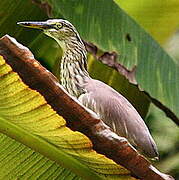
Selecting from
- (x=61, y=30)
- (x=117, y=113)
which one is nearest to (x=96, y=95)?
(x=117, y=113)

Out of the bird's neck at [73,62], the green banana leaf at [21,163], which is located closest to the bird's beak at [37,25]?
the bird's neck at [73,62]

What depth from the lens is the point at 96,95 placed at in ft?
9.30

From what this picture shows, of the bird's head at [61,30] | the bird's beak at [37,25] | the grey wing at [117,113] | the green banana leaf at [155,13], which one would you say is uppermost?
the bird's beak at [37,25]

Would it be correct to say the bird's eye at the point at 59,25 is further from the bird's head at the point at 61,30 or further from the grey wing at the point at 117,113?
the grey wing at the point at 117,113

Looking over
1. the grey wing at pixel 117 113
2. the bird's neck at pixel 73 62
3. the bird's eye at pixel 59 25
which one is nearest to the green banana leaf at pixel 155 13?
the bird's neck at pixel 73 62

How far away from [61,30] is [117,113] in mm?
567

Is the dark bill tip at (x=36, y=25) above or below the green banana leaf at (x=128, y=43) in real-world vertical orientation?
above

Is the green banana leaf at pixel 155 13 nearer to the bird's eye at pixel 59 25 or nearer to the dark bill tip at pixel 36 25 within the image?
the bird's eye at pixel 59 25

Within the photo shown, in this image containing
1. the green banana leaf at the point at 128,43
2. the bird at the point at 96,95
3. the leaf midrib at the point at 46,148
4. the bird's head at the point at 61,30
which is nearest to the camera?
the leaf midrib at the point at 46,148

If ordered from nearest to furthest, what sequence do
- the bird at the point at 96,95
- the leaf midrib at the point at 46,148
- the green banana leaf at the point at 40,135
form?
the green banana leaf at the point at 40,135 < the leaf midrib at the point at 46,148 < the bird at the point at 96,95

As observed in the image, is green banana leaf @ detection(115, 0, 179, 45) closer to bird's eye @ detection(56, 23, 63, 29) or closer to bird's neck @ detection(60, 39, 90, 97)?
bird's neck @ detection(60, 39, 90, 97)

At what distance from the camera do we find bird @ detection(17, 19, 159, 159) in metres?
2.72

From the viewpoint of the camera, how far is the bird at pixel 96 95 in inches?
107

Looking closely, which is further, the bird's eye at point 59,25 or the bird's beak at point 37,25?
the bird's eye at point 59,25
